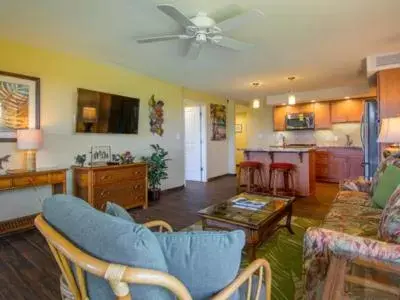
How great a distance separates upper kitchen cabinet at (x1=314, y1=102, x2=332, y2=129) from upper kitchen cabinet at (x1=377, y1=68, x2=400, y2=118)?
2795mm

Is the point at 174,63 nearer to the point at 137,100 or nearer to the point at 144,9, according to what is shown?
the point at 137,100

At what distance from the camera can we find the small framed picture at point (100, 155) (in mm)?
4077

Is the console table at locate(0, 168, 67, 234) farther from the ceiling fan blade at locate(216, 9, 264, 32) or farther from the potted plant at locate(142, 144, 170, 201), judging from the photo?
the ceiling fan blade at locate(216, 9, 264, 32)

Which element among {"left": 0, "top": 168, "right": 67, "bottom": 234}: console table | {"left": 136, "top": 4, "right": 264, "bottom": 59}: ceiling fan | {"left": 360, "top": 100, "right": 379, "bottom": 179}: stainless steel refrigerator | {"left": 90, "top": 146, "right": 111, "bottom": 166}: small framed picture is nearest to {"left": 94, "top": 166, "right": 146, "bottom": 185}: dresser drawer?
{"left": 90, "top": 146, "right": 111, "bottom": 166}: small framed picture

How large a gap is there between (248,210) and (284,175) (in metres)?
2.76

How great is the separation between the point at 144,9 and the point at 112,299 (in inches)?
94.6

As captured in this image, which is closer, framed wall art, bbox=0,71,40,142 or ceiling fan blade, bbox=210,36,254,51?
ceiling fan blade, bbox=210,36,254,51

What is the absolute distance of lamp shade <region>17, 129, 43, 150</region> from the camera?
3066 mm

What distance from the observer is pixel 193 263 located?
90cm

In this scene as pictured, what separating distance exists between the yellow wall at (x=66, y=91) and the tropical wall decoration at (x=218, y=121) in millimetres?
2152

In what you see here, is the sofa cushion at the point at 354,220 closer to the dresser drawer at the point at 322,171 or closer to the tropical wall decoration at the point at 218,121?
the dresser drawer at the point at 322,171

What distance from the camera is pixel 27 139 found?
307cm

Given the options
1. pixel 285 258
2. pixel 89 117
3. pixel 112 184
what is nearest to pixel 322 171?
pixel 285 258

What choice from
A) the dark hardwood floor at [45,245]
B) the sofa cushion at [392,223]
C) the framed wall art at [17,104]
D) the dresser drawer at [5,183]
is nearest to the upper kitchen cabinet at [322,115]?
the dark hardwood floor at [45,245]
